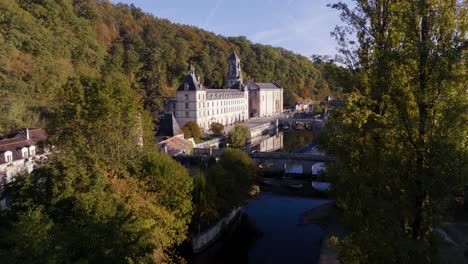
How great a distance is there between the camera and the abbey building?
5688cm

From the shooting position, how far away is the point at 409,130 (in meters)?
6.16

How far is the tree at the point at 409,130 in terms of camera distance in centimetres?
582

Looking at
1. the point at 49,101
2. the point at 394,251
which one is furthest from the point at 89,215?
the point at 49,101

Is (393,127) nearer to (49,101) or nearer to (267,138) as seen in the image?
(49,101)

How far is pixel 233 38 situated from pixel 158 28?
37815mm

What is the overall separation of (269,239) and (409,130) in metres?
16.9

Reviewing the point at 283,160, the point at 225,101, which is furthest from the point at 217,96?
the point at 283,160

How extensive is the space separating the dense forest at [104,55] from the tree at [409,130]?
132 cm

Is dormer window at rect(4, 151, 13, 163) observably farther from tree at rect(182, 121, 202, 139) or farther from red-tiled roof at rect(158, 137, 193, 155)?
tree at rect(182, 121, 202, 139)

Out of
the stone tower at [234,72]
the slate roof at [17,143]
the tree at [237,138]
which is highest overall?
the stone tower at [234,72]

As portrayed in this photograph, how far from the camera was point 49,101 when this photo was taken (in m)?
37.4

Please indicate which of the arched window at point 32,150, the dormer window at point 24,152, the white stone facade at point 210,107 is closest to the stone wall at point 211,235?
the dormer window at point 24,152

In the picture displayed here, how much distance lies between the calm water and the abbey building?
31541 millimetres

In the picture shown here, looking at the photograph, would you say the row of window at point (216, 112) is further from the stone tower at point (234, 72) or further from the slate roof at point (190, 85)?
the stone tower at point (234, 72)
